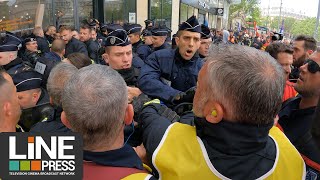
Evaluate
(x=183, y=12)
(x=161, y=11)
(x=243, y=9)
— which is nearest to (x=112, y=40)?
(x=161, y=11)

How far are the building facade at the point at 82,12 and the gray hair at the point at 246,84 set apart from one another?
623 centimetres

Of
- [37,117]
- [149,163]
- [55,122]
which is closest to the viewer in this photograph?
[149,163]

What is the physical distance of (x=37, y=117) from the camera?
2.59 metres

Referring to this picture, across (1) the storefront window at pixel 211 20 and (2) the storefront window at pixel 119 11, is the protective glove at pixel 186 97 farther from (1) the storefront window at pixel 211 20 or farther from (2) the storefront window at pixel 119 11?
(1) the storefront window at pixel 211 20

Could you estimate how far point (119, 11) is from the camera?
46.4 ft

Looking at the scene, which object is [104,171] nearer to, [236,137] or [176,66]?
[236,137]

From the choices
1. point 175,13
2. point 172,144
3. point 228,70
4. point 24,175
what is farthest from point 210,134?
point 175,13

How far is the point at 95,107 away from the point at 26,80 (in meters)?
1.92

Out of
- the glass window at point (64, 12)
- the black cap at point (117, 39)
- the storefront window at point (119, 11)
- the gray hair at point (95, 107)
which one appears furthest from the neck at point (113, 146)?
the storefront window at point (119, 11)

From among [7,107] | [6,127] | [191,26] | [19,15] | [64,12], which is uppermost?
[64,12]

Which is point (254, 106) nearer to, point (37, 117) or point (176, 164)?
point (176, 164)

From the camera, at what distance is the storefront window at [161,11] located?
16.9 meters

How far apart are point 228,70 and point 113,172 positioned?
2.06 ft

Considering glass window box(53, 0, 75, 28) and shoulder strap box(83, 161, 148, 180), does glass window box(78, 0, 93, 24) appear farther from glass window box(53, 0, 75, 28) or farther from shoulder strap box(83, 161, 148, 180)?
shoulder strap box(83, 161, 148, 180)
